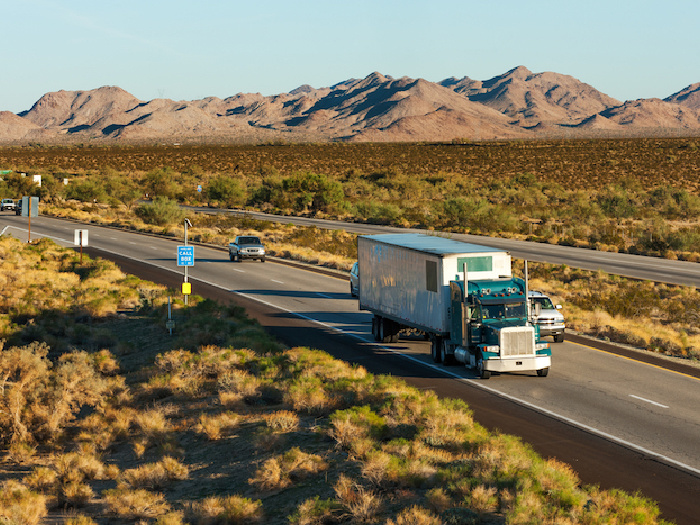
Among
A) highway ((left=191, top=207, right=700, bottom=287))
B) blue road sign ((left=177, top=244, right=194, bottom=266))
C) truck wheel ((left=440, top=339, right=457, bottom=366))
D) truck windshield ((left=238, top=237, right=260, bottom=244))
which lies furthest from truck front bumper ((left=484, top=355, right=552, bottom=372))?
truck windshield ((left=238, top=237, right=260, bottom=244))

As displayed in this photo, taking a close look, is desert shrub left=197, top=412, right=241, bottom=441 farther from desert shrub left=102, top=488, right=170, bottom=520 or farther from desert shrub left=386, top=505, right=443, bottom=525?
desert shrub left=386, top=505, right=443, bottom=525

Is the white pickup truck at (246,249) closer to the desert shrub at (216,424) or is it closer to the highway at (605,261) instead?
the highway at (605,261)

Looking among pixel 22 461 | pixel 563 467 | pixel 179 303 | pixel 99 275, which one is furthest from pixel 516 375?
pixel 99 275

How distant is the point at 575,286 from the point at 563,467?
27413mm

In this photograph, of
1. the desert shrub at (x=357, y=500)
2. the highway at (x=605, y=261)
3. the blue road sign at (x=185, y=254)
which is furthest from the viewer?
the highway at (x=605, y=261)

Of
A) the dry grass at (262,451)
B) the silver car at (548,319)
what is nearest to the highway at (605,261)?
the silver car at (548,319)

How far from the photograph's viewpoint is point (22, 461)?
1659 cm

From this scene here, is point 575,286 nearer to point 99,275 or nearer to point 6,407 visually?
point 99,275

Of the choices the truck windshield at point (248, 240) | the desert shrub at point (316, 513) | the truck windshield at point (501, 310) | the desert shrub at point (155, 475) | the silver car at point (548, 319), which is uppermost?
the truck windshield at point (248, 240)

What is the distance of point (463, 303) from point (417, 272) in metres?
2.64

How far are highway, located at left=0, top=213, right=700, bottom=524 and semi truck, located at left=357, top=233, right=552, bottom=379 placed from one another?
2.17 ft

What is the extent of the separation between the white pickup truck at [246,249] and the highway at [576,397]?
38.3 ft

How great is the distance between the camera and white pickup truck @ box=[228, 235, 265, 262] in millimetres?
47812

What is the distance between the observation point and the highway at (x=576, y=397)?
13992 mm
